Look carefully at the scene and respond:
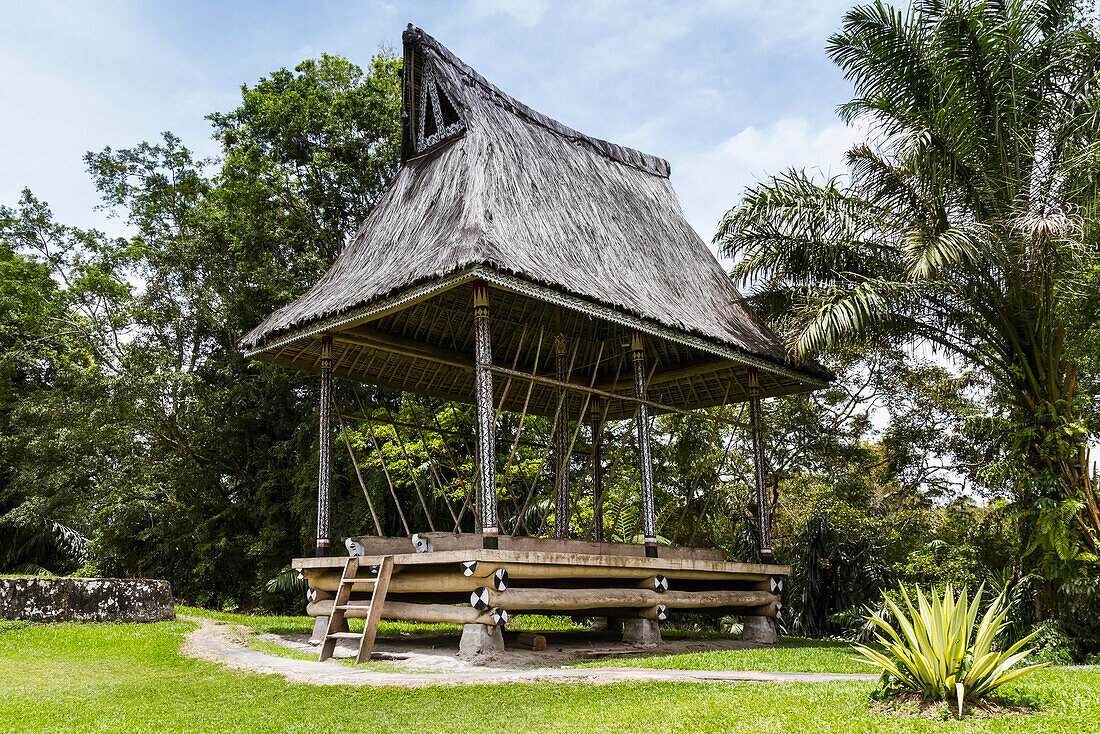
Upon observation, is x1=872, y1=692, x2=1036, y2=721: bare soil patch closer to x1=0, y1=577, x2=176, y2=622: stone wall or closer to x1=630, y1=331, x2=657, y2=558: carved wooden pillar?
x1=630, y1=331, x2=657, y2=558: carved wooden pillar

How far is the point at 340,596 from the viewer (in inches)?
380

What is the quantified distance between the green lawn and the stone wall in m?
3.20

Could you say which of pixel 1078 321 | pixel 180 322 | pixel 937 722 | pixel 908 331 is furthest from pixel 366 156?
pixel 937 722

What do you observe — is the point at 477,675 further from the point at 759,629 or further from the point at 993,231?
the point at 993,231

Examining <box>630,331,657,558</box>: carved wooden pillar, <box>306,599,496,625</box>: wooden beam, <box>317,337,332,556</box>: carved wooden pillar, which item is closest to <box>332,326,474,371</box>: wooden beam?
<box>317,337,332,556</box>: carved wooden pillar

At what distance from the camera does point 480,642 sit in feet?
28.5

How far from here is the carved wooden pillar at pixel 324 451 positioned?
1115 centimetres

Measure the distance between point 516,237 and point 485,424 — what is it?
2.74 m

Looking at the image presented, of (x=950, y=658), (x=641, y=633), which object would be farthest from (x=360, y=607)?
(x=950, y=658)

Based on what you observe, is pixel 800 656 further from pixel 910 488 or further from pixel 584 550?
pixel 910 488

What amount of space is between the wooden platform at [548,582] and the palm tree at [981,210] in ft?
11.1

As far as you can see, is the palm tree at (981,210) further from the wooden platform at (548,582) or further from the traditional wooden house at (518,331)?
the wooden platform at (548,582)

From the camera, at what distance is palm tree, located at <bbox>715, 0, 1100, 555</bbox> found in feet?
33.6

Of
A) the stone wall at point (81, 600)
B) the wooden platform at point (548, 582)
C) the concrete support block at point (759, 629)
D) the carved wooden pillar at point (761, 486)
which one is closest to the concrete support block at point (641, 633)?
the wooden platform at point (548, 582)
